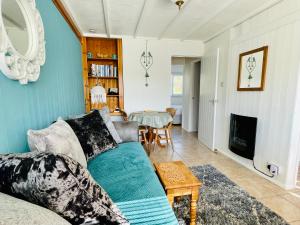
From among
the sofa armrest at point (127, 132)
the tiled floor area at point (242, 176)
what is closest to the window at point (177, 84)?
the tiled floor area at point (242, 176)

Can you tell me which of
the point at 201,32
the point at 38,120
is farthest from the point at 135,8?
the point at 38,120

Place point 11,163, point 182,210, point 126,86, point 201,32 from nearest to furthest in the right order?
point 11,163, point 182,210, point 201,32, point 126,86

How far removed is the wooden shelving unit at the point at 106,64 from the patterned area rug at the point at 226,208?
2494 millimetres

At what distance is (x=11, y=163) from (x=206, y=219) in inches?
62.9

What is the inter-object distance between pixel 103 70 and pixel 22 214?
3487 millimetres

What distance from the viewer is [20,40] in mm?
1148

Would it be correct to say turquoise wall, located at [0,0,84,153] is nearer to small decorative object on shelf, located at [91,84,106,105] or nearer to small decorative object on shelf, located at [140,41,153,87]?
small decorative object on shelf, located at [91,84,106,105]

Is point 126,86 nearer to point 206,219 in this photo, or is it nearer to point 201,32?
point 201,32

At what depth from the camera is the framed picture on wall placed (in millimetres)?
2275

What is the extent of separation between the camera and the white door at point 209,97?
3299 millimetres

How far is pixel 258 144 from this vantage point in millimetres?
2395

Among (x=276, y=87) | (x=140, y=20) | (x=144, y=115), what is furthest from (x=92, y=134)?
(x=276, y=87)

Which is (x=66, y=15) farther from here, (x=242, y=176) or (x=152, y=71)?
(x=242, y=176)

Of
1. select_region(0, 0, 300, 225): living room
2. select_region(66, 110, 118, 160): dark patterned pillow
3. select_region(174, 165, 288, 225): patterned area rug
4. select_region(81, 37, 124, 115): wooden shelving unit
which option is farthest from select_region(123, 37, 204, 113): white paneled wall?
select_region(174, 165, 288, 225): patterned area rug
